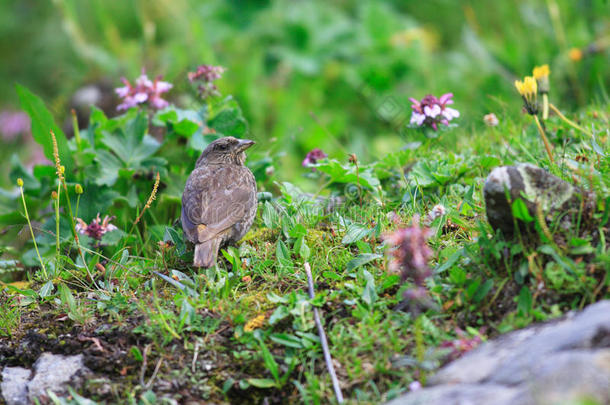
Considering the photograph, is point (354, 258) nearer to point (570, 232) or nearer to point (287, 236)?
point (287, 236)

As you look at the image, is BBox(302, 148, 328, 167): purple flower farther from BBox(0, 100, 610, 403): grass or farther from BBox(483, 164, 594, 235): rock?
BBox(483, 164, 594, 235): rock

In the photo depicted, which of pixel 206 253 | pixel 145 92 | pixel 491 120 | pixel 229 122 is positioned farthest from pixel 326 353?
pixel 145 92

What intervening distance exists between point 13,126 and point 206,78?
19.8 feet

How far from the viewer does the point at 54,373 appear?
9.59ft

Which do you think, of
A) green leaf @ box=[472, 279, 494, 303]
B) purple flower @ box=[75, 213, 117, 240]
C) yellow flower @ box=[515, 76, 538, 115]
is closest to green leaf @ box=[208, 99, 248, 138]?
purple flower @ box=[75, 213, 117, 240]

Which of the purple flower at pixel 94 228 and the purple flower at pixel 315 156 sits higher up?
the purple flower at pixel 315 156

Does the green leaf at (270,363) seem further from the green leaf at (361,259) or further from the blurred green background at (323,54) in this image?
the blurred green background at (323,54)

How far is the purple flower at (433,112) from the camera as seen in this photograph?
415cm

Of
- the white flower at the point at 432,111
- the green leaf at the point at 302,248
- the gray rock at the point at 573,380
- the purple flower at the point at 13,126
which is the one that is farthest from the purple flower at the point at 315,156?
the purple flower at the point at 13,126

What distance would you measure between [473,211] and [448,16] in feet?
24.5

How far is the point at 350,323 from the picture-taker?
304cm

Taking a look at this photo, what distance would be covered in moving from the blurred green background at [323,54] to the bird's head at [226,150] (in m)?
2.41

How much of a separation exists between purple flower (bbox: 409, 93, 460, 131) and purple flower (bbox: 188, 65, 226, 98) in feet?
5.01

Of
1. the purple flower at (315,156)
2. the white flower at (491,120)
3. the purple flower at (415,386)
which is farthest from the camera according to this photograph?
the purple flower at (315,156)
